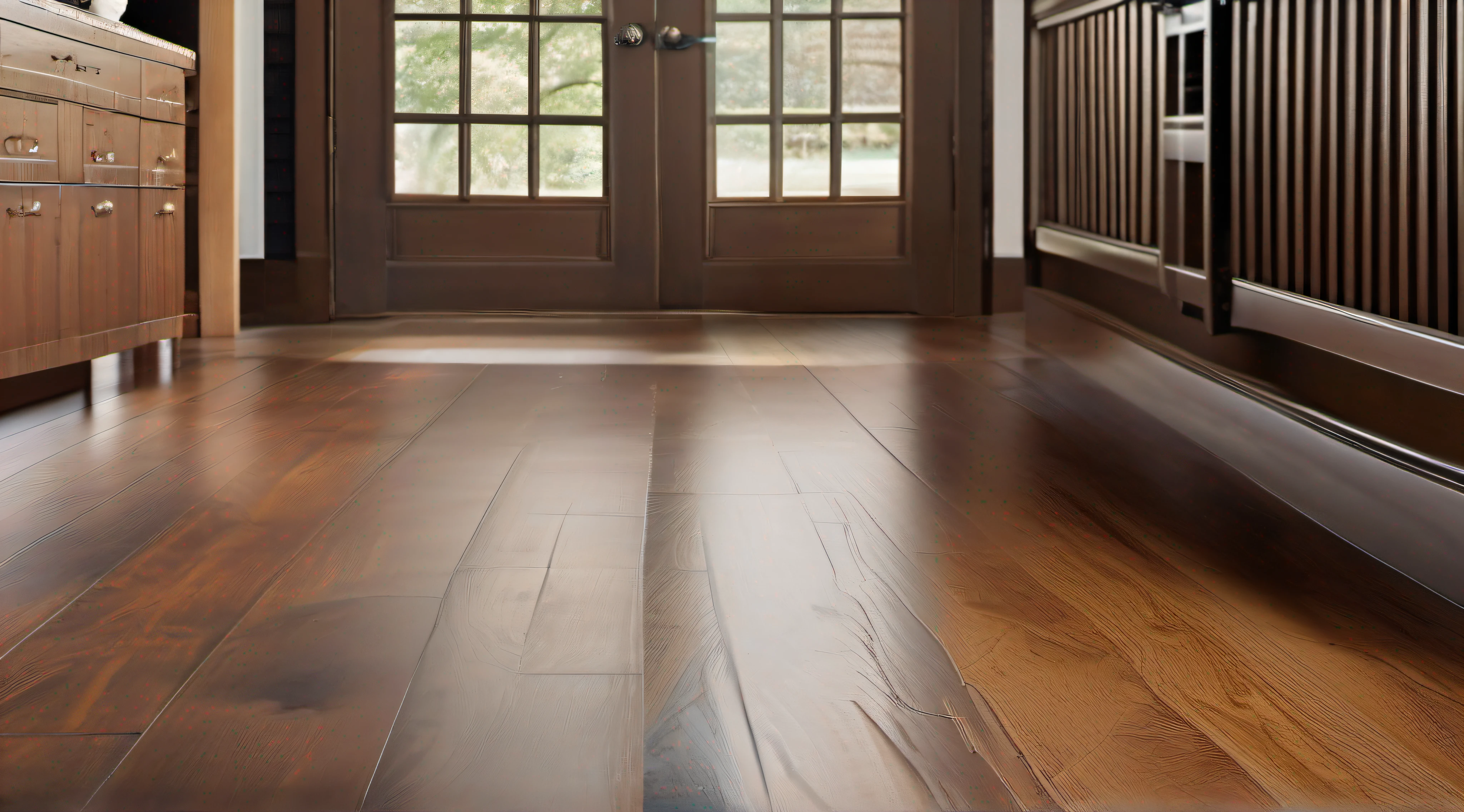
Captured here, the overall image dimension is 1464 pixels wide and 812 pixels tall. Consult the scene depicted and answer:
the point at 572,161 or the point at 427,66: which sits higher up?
the point at 427,66

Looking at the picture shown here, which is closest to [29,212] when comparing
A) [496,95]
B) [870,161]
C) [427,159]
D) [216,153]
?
[216,153]

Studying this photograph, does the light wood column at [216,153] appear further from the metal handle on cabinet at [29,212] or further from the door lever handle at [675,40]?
the door lever handle at [675,40]

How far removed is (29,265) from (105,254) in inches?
11.1

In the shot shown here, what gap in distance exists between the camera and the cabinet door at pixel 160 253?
7.87 ft

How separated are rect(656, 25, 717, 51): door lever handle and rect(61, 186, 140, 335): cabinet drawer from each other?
173 cm

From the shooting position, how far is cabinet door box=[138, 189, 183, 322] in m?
2.40

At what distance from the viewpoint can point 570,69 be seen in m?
3.60

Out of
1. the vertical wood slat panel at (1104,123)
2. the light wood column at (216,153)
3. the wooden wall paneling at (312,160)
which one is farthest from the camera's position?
the wooden wall paneling at (312,160)

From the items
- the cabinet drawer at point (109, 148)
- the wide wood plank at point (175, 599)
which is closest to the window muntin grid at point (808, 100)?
the cabinet drawer at point (109, 148)

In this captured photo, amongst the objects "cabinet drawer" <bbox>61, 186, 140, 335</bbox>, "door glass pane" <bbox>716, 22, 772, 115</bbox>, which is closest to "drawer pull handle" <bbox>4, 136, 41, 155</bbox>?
"cabinet drawer" <bbox>61, 186, 140, 335</bbox>

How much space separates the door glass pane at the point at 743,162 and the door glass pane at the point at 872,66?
0.98 ft

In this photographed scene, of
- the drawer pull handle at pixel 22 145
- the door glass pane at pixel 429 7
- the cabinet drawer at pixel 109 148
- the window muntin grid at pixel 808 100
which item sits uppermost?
the door glass pane at pixel 429 7

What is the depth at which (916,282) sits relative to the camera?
365 centimetres

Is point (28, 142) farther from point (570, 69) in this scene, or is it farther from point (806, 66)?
point (806, 66)
